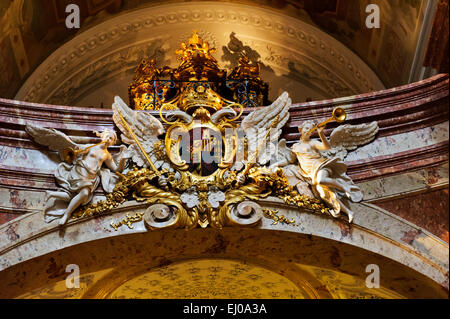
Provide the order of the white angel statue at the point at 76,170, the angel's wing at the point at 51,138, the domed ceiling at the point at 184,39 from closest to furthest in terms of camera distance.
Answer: the white angel statue at the point at 76,170, the angel's wing at the point at 51,138, the domed ceiling at the point at 184,39

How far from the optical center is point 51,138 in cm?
886

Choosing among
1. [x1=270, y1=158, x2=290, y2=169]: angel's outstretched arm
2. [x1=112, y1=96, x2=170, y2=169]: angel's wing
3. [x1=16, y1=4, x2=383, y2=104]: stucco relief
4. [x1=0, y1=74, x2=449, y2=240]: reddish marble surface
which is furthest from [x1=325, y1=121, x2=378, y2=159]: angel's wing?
[x1=16, y1=4, x2=383, y2=104]: stucco relief

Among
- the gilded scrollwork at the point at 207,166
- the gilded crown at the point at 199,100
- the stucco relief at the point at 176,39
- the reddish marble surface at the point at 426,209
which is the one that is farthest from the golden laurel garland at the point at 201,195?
the stucco relief at the point at 176,39

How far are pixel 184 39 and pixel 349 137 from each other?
4.97 metres

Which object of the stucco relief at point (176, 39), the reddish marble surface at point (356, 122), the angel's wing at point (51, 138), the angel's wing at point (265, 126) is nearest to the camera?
the reddish marble surface at point (356, 122)

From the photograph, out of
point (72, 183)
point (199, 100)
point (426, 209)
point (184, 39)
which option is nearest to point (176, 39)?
point (184, 39)

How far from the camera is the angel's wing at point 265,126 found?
895 centimetres

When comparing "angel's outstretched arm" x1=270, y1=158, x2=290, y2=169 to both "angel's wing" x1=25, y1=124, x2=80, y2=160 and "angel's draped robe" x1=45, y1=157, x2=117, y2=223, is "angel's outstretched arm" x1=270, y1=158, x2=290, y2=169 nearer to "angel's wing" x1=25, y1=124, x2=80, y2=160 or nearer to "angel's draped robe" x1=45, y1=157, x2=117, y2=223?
"angel's draped robe" x1=45, y1=157, x2=117, y2=223

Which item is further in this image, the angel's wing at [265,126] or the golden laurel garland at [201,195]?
the angel's wing at [265,126]

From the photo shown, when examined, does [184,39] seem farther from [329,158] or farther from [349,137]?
[329,158]

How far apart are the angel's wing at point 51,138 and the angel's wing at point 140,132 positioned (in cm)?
58

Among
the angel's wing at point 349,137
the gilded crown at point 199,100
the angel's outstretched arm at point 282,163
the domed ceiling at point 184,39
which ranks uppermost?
the domed ceiling at point 184,39

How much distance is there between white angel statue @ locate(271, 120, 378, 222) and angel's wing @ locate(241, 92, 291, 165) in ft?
0.57

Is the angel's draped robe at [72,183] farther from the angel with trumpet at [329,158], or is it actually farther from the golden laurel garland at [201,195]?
the angel with trumpet at [329,158]
